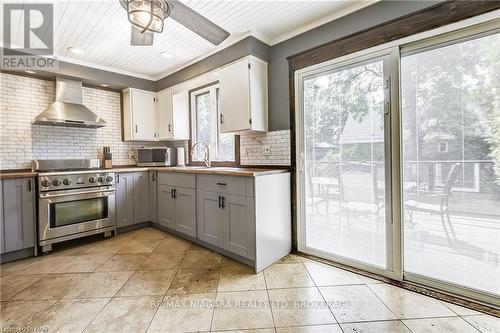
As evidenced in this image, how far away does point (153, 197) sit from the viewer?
347cm

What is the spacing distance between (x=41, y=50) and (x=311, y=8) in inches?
129

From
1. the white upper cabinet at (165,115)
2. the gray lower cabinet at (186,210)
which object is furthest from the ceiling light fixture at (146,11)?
the white upper cabinet at (165,115)

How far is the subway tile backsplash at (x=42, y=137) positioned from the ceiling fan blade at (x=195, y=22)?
4.03ft

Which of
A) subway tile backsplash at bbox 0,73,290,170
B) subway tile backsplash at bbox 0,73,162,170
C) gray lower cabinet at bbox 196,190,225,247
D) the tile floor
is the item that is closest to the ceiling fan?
subway tile backsplash at bbox 0,73,290,170

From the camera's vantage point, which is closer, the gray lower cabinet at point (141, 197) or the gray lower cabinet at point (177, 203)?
the gray lower cabinet at point (177, 203)

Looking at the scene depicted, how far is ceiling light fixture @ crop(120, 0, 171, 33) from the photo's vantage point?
4.55ft

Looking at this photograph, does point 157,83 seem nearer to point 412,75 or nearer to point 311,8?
point 311,8

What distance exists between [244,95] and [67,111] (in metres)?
2.39

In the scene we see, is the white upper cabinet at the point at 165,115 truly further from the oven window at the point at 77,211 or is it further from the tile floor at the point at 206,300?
the tile floor at the point at 206,300

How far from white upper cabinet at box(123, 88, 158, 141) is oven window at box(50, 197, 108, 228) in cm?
121

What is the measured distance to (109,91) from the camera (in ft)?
12.4

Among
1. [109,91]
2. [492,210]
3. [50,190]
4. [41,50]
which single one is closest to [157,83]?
[109,91]

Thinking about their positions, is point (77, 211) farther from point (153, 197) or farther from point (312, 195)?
point (312, 195)

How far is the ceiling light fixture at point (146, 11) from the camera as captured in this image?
4.55ft
